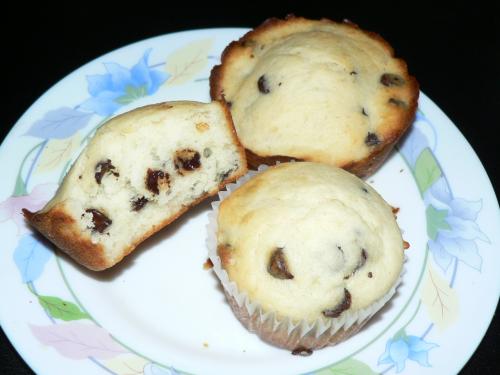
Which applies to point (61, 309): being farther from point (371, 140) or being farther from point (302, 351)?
point (371, 140)

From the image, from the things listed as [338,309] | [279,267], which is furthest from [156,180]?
[338,309]

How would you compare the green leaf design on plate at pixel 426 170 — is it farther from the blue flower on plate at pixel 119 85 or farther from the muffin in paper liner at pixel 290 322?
the blue flower on plate at pixel 119 85

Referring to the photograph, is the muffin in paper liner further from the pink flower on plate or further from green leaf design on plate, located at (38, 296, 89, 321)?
the pink flower on plate

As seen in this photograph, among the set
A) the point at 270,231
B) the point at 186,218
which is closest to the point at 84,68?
the point at 186,218

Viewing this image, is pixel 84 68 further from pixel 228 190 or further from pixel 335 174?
pixel 335 174

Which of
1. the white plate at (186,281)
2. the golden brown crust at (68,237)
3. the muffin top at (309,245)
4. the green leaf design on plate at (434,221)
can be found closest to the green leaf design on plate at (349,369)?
the white plate at (186,281)

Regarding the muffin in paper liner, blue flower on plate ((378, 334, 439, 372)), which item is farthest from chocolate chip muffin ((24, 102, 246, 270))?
blue flower on plate ((378, 334, 439, 372))
